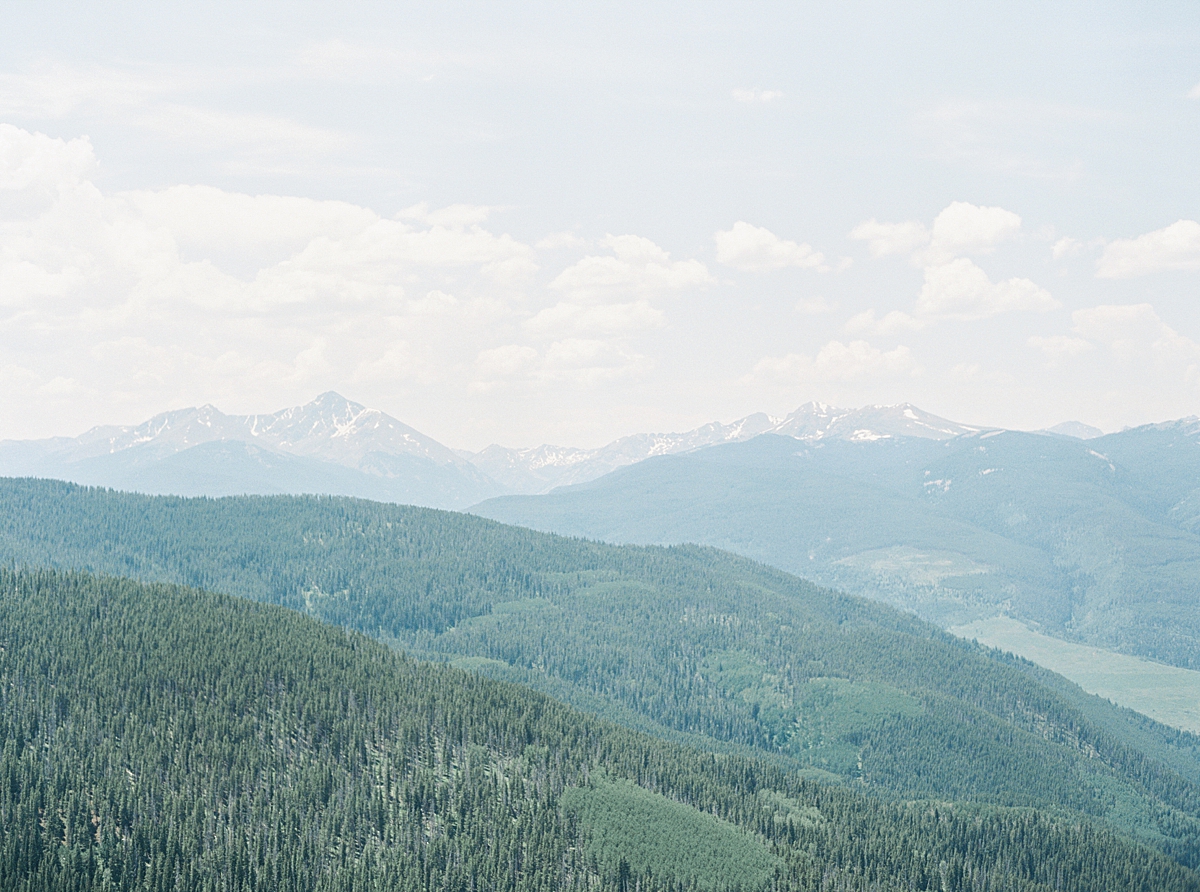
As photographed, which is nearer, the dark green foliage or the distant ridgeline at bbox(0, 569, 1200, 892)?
the distant ridgeline at bbox(0, 569, 1200, 892)

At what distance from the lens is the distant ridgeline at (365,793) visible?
129 m

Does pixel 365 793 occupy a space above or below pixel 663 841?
above

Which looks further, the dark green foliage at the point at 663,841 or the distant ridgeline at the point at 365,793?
the dark green foliage at the point at 663,841

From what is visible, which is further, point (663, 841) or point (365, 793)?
point (663, 841)

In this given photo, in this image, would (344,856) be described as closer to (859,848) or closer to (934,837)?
(859,848)

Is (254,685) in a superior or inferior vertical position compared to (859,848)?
superior

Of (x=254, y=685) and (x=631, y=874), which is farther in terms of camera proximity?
(x=254, y=685)

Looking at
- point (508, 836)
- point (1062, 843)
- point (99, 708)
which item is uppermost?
point (99, 708)

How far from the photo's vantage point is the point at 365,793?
149 m

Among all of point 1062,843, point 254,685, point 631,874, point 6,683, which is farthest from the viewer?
point 1062,843

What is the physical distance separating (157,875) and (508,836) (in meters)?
40.7

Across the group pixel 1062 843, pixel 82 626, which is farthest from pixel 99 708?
pixel 1062 843

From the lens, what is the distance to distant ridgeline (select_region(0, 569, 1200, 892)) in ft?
424

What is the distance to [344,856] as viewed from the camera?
134 m
